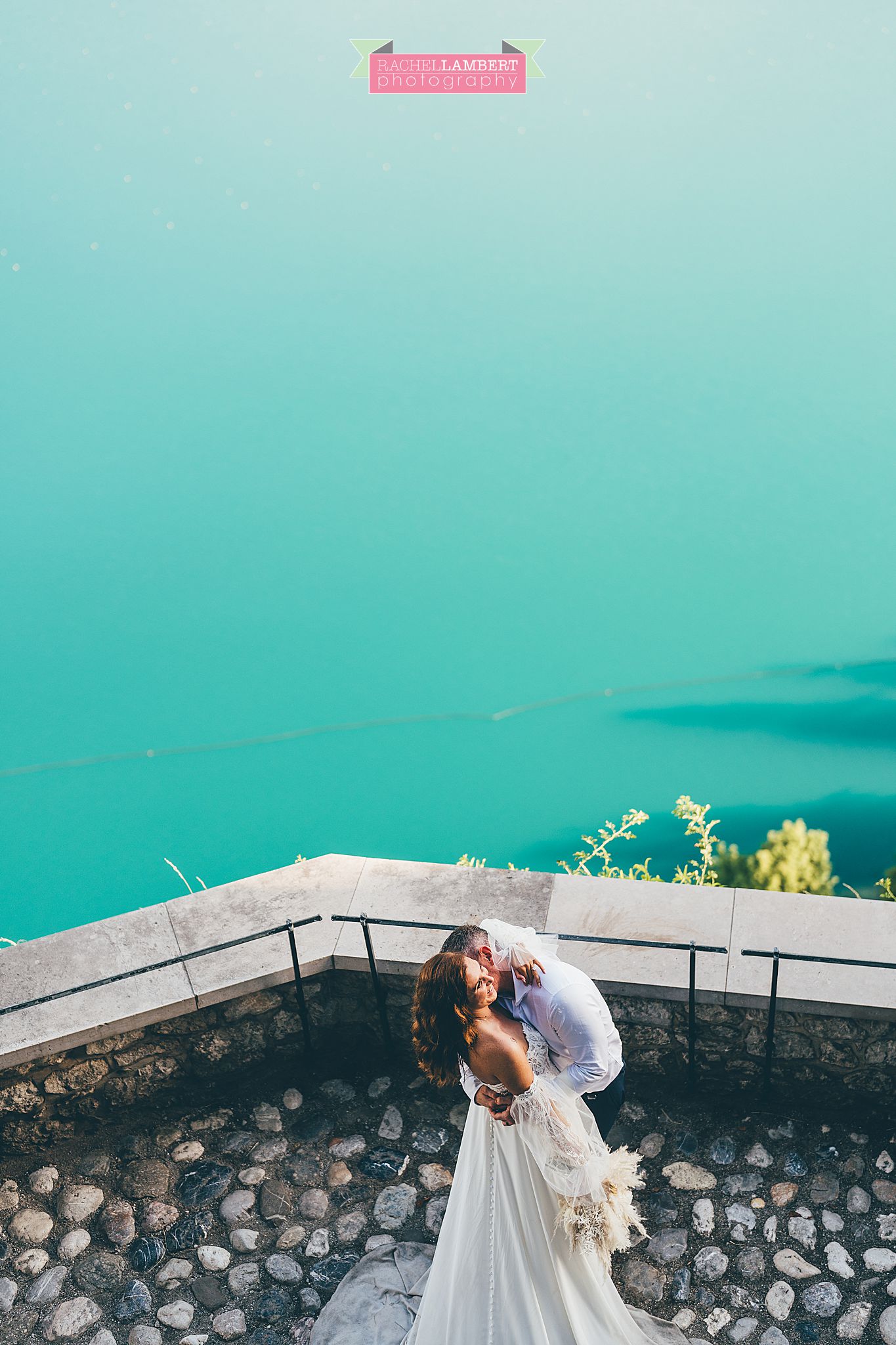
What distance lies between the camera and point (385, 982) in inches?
141

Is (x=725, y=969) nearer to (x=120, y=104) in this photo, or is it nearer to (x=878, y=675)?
(x=878, y=675)

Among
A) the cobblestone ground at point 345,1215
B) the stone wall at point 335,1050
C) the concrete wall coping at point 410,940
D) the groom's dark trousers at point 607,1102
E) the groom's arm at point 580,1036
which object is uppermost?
the groom's arm at point 580,1036

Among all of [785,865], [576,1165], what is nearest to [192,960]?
[576,1165]

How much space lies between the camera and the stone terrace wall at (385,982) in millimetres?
3332

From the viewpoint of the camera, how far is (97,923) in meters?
3.77

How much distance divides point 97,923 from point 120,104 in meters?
4.95

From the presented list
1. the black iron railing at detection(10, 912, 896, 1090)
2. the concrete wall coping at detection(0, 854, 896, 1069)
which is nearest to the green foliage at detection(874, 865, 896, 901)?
the concrete wall coping at detection(0, 854, 896, 1069)

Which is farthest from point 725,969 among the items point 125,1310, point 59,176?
point 59,176

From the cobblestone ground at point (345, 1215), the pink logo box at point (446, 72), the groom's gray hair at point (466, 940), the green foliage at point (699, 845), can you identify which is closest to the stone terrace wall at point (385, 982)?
the cobblestone ground at point (345, 1215)

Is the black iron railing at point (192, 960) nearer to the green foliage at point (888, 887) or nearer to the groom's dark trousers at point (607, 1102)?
the groom's dark trousers at point (607, 1102)

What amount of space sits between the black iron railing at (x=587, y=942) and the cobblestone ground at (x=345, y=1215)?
0.63ft

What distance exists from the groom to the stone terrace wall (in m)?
0.68

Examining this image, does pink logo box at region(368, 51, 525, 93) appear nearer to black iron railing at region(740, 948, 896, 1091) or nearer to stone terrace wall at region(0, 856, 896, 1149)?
stone terrace wall at region(0, 856, 896, 1149)

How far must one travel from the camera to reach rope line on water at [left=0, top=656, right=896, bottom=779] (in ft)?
23.9
